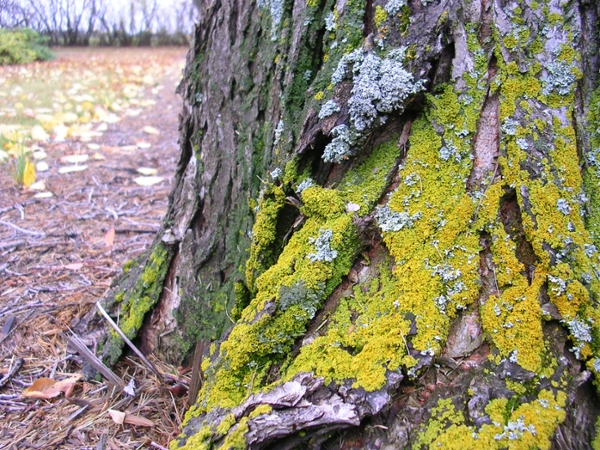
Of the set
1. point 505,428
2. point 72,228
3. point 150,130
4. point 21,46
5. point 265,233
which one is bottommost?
point 72,228

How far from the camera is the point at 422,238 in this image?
1.26m

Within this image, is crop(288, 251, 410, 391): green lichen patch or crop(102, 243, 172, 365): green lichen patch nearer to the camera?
crop(288, 251, 410, 391): green lichen patch

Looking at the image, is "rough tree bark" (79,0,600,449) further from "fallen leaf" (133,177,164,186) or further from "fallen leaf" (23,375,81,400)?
"fallen leaf" (133,177,164,186)

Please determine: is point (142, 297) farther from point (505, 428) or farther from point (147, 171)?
point (147, 171)

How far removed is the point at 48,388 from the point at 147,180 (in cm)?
252

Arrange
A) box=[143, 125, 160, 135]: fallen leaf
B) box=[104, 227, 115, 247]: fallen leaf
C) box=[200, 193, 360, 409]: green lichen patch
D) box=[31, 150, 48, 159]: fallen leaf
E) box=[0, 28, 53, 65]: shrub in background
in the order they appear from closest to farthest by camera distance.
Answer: box=[200, 193, 360, 409]: green lichen patch < box=[104, 227, 115, 247]: fallen leaf < box=[0, 28, 53, 65]: shrub in background < box=[31, 150, 48, 159]: fallen leaf < box=[143, 125, 160, 135]: fallen leaf

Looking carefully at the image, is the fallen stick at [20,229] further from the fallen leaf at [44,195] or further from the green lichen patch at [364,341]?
the green lichen patch at [364,341]

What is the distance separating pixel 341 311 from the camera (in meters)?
1.31

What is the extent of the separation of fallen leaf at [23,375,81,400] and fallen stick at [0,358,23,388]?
0.14 metres

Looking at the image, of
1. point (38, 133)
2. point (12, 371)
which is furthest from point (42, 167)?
point (12, 371)

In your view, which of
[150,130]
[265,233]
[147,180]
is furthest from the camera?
[150,130]

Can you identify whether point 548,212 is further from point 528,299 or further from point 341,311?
point 341,311

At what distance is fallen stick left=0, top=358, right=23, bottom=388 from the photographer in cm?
179

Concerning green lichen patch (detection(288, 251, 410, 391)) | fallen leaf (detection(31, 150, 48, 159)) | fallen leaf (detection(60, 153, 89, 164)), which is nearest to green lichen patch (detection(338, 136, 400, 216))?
green lichen patch (detection(288, 251, 410, 391))
